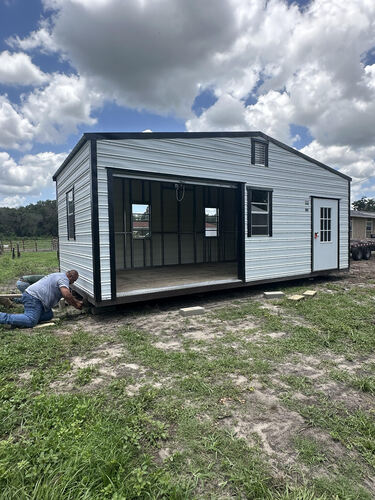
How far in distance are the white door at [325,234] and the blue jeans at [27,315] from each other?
7.33 metres

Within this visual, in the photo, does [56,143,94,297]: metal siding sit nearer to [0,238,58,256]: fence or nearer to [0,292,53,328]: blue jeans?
[0,292,53,328]: blue jeans

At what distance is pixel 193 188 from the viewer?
1070 cm

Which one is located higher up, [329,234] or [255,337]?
[329,234]

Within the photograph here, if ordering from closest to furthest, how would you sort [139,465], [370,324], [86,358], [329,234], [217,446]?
[139,465], [217,446], [86,358], [370,324], [329,234]

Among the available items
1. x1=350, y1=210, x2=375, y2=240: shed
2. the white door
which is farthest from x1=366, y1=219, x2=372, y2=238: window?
the white door

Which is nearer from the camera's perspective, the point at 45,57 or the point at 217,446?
the point at 217,446

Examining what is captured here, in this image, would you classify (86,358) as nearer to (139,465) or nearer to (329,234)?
(139,465)

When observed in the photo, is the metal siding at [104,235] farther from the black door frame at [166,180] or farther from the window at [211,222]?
the window at [211,222]

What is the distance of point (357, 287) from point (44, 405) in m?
8.03

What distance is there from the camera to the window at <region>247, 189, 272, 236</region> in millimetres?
7105

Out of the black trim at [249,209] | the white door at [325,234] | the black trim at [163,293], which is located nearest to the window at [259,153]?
the black trim at [249,209]

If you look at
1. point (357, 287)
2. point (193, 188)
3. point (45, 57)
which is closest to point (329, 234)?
point (357, 287)

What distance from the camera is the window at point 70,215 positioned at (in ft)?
22.2

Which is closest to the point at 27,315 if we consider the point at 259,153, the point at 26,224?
the point at 259,153
